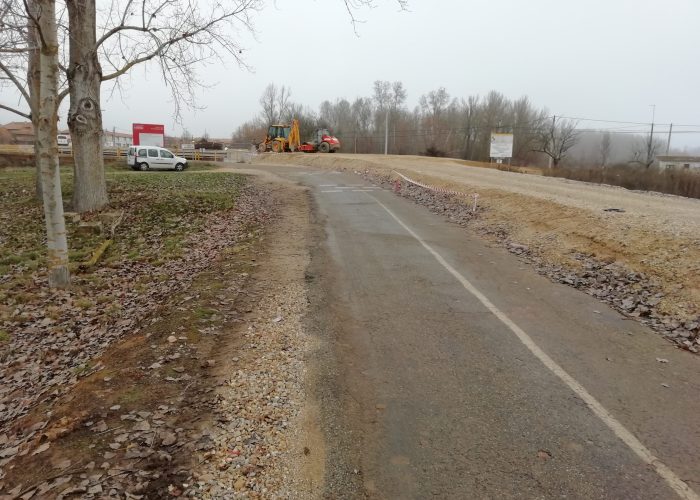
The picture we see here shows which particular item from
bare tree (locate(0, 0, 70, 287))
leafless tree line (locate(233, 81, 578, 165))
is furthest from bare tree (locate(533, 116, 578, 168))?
bare tree (locate(0, 0, 70, 287))

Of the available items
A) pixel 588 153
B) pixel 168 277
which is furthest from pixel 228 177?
pixel 588 153

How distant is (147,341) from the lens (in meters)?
5.64

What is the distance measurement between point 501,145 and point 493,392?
47985 mm

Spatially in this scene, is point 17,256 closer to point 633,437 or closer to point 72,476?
point 72,476

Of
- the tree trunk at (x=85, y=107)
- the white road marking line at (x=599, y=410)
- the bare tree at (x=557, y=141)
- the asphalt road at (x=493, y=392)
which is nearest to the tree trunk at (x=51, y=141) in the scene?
the asphalt road at (x=493, y=392)

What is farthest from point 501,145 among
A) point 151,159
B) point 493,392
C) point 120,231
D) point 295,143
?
point 493,392

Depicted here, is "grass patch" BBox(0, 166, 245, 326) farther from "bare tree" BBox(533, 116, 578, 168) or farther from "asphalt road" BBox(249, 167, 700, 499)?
Result: "bare tree" BBox(533, 116, 578, 168)

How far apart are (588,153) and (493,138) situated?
3828cm

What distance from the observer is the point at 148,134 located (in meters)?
49.2

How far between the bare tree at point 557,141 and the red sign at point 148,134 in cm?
5343

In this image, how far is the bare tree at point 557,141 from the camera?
72.9 m

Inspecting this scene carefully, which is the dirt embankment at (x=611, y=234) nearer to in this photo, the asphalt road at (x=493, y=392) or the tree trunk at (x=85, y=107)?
the asphalt road at (x=493, y=392)

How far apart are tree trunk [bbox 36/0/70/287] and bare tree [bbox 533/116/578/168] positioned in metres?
73.3

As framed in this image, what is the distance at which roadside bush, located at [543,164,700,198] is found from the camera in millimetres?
31173
